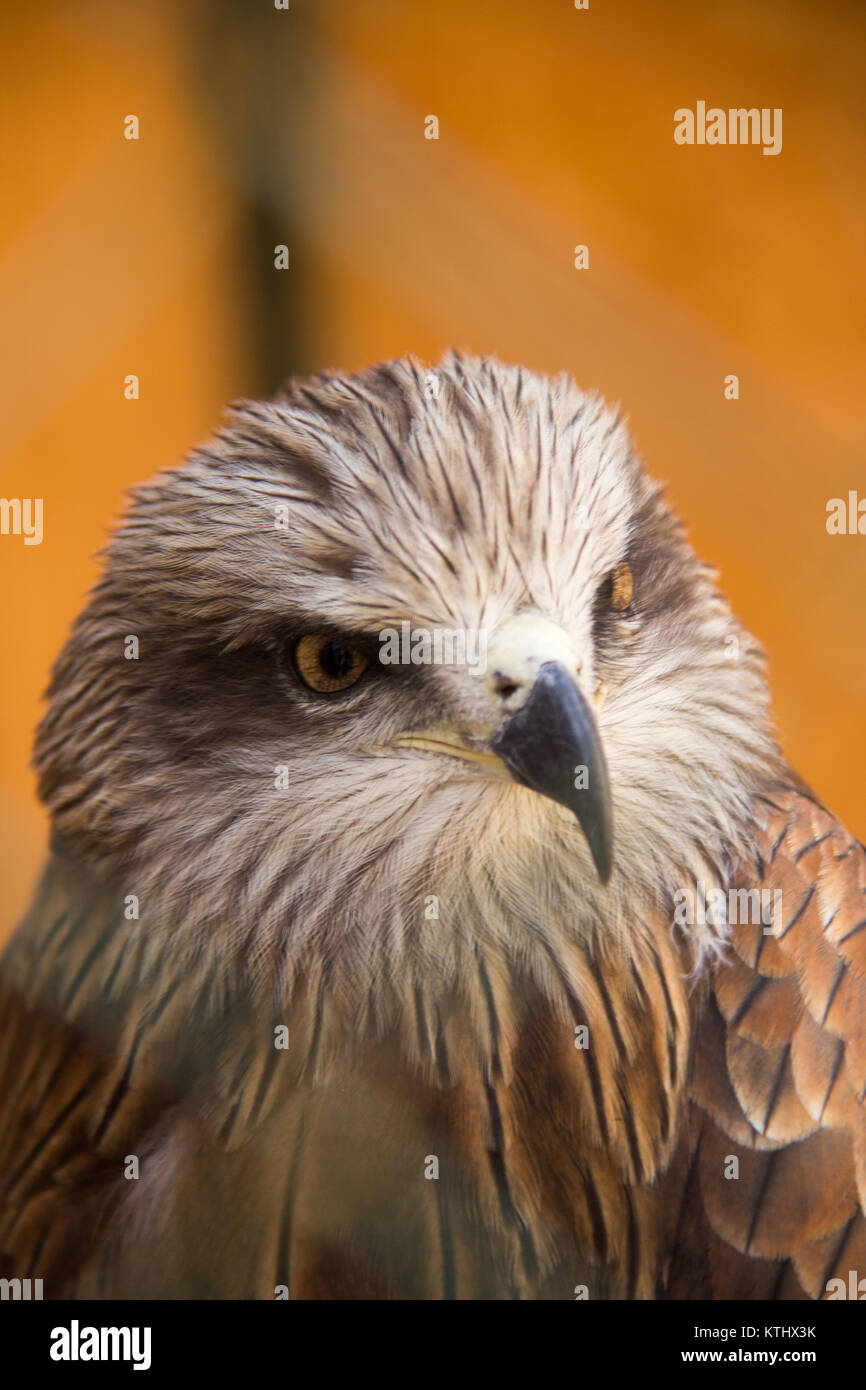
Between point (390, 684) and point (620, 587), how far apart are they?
0.59ft

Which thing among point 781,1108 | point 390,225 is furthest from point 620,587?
point 390,225

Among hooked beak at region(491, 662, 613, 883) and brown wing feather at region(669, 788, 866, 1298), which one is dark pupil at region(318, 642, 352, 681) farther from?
brown wing feather at region(669, 788, 866, 1298)

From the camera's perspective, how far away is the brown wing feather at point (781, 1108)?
33.3 inches

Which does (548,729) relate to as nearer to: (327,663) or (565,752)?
(565,752)

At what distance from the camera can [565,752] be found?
69 cm

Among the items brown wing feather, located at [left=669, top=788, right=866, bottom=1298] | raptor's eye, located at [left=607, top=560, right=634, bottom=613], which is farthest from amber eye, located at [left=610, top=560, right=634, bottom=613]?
brown wing feather, located at [left=669, top=788, right=866, bottom=1298]

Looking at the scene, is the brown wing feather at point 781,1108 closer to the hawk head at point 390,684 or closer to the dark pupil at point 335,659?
the hawk head at point 390,684

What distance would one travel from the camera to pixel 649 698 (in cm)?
85

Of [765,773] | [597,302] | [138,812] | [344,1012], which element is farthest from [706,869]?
[597,302]

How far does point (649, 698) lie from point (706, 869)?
136 mm

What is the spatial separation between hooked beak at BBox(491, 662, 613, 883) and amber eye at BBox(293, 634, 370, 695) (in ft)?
0.39

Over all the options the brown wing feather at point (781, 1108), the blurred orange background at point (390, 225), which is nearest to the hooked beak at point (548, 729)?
the brown wing feather at point (781, 1108)

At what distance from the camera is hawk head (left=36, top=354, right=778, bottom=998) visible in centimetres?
78
